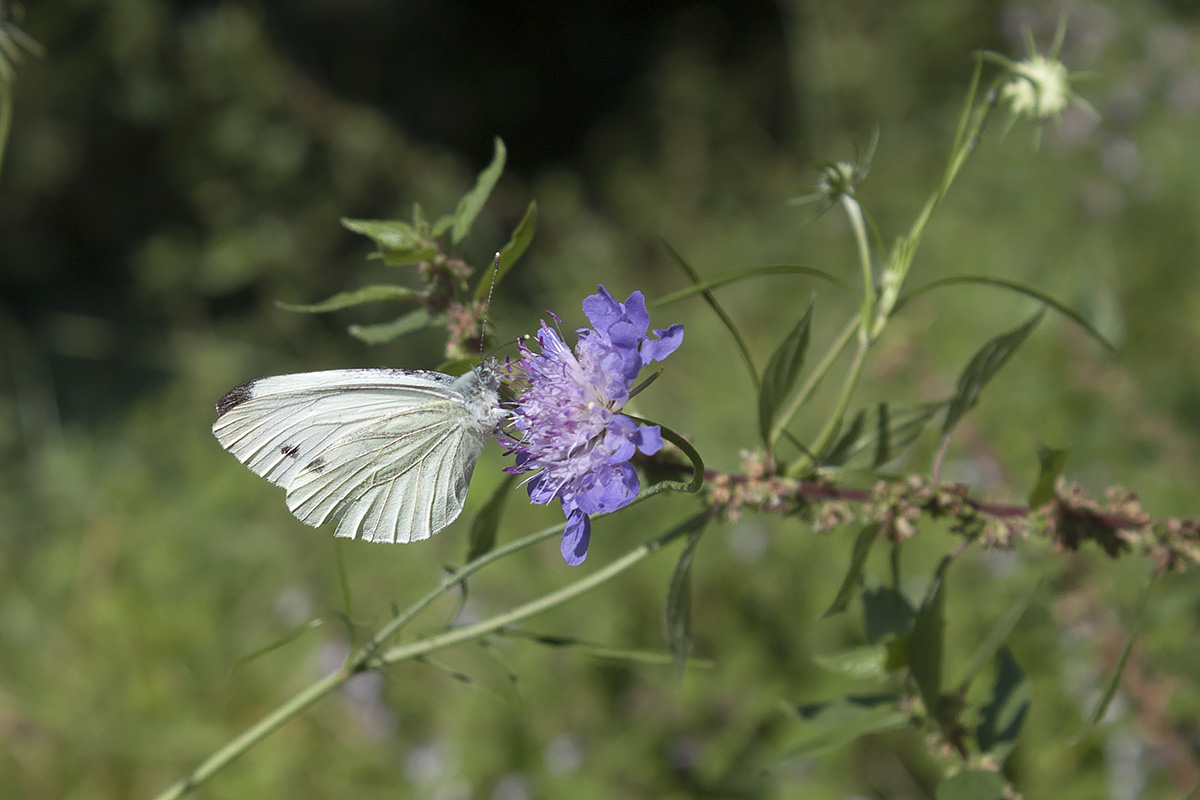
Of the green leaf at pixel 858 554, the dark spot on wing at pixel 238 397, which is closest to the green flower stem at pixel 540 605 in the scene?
the green leaf at pixel 858 554

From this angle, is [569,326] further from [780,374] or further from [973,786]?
[973,786]

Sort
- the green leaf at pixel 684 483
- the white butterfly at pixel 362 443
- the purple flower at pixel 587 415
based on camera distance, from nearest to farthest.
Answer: the green leaf at pixel 684 483 < the purple flower at pixel 587 415 < the white butterfly at pixel 362 443

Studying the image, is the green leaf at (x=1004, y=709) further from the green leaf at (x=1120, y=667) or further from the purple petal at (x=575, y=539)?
the purple petal at (x=575, y=539)

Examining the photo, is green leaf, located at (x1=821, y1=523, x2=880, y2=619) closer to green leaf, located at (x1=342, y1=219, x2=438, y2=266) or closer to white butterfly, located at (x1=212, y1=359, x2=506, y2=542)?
white butterfly, located at (x1=212, y1=359, x2=506, y2=542)

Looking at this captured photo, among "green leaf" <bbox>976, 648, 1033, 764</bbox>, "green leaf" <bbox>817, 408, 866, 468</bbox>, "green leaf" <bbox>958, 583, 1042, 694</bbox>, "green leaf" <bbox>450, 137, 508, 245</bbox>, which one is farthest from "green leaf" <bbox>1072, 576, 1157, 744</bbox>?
"green leaf" <bbox>450, 137, 508, 245</bbox>

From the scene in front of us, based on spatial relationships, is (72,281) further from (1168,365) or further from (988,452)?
(1168,365)
